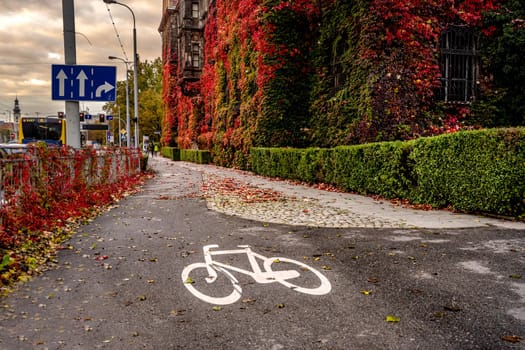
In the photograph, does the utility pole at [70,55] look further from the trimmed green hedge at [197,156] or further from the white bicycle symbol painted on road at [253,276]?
the trimmed green hedge at [197,156]

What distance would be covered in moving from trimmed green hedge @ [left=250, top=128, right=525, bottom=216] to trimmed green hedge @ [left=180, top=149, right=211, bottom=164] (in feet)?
77.5

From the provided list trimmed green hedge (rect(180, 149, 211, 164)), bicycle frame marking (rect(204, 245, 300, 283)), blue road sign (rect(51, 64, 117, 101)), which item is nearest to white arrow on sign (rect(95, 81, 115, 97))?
blue road sign (rect(51, 64, 117, 101))

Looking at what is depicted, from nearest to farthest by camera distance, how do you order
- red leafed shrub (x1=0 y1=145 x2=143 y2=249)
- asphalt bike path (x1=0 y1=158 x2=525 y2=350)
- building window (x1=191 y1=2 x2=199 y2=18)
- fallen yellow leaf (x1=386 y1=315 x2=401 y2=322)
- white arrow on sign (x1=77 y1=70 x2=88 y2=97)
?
1. asphalt bike path (x1=0 y1=158 x2=525 y2=350)
2. fallen yellow leaf (x1=386 y1=315 x2=401 y2=322)
3. red leafed shrub (x1=0 y1=145 x2=143 y2=249)
4. white arrow on sign (x1=77 y1=70 x2=88 y2=97)
5. building window (x1=191 y1=2 x2=199 y2=18)

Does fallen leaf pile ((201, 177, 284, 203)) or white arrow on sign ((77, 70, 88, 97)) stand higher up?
white arrow on sign ((77, 70, 88, 97))

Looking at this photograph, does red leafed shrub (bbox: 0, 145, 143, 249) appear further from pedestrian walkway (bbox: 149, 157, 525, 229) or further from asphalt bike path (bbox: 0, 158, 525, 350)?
pedestrian walkway (bbox: 149, 157, 525, 229)

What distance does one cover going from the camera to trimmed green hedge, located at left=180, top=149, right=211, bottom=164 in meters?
36.8

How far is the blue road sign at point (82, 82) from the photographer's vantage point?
9805 mm

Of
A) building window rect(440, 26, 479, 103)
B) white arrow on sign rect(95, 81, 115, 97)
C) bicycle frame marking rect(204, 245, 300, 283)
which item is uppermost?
building window rect(440, 26, 479, 103)

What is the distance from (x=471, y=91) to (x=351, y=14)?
18.6ft

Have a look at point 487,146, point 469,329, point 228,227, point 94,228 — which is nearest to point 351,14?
point 487,146

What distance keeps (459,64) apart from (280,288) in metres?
15.4

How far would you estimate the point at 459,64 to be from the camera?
665 inches

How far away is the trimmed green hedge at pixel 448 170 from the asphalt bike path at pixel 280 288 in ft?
2.29

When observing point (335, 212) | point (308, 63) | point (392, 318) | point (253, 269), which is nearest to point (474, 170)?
point (335, 212)
